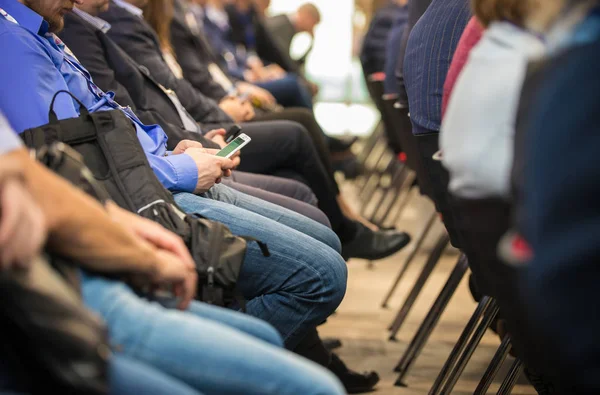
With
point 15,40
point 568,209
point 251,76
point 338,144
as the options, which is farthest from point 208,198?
point 251,76

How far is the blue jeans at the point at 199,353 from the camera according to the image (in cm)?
129

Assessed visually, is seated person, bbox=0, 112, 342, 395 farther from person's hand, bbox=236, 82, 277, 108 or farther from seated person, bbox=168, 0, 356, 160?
person's hand, bbox=236, 82, 277, 108

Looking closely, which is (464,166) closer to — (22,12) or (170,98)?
(22,12)

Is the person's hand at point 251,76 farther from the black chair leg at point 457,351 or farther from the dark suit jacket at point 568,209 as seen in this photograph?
the dark suit jacket at point 568,209

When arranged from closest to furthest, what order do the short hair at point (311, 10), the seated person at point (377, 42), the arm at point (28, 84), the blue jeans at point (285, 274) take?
1. the arm at point (28, 84)
2. the blue jeans at point (285, 274)
3. the seated person at point (377, 42)
4. the short hair at point (311, 10)

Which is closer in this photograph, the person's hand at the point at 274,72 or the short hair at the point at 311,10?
the person's hand at the point at 274,72

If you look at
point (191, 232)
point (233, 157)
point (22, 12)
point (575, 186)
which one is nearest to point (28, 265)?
point (191, 232)

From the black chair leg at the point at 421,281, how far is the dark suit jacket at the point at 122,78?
91cm

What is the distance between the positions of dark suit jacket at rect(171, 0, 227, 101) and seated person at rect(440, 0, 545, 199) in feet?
10.0

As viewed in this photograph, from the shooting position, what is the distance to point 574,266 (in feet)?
3.58

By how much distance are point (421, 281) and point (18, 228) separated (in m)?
2.28

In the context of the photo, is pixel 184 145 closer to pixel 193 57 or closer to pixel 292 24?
pixel 193 57

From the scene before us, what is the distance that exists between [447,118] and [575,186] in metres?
0.37

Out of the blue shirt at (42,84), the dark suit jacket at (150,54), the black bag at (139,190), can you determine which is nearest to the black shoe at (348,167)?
the dark suit jacket at (150,54)
